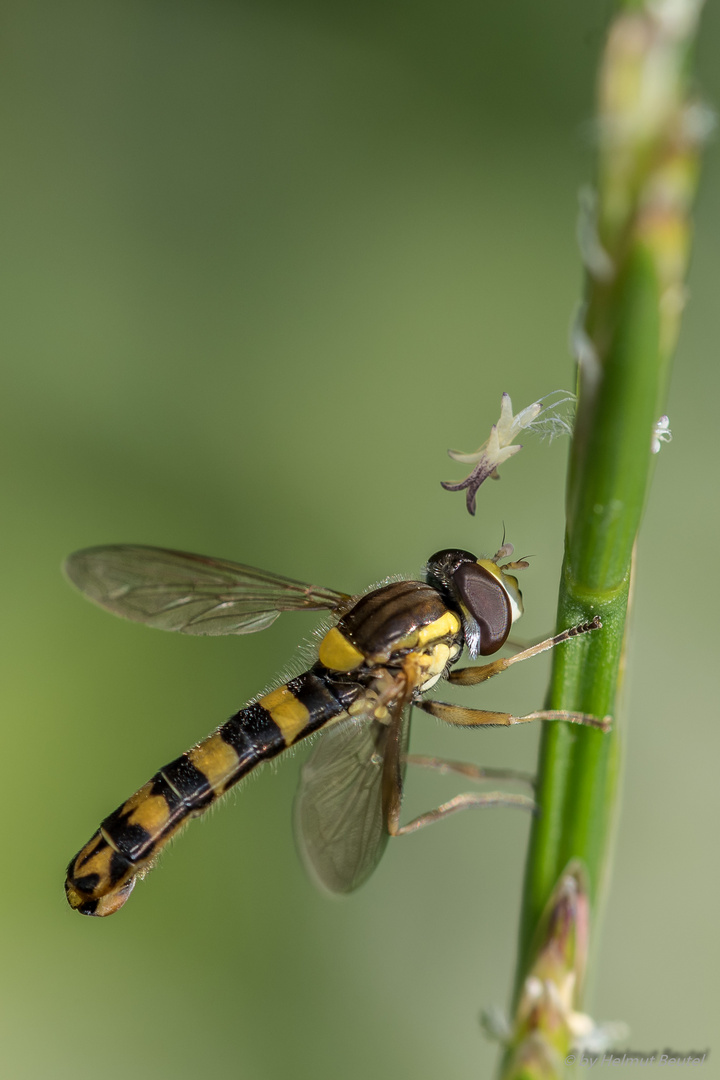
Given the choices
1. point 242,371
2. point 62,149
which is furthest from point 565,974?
point 62,149

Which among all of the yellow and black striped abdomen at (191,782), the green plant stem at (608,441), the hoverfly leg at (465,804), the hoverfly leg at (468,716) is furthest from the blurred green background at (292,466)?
the green plant stem at (608,441)

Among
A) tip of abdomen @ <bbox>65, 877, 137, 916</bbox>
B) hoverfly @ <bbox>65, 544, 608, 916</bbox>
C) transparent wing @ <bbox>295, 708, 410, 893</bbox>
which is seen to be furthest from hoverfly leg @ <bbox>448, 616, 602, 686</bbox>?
tip of abdomen @ <bbox>65, 877, 137, 916</bbox>

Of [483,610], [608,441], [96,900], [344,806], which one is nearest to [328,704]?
[344,806]

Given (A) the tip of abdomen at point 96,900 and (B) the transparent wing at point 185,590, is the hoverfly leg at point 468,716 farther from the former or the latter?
(A) the tip of abdomen at point 96,900

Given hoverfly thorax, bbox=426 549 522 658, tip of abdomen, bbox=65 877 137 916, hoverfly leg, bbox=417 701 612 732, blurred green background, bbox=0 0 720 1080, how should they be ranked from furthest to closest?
blurred green background, bbox=0 0 720 1080 < hoverfly thorax, bbox=426 549 522 658 < tip of abdomen, bbox=65 877 137 916 < hoverfly leg, bbox=417 701 612 732

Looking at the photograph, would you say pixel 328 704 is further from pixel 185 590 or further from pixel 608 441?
pixel 608 441

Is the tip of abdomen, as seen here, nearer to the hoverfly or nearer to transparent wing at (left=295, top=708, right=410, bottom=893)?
the hoverfly
